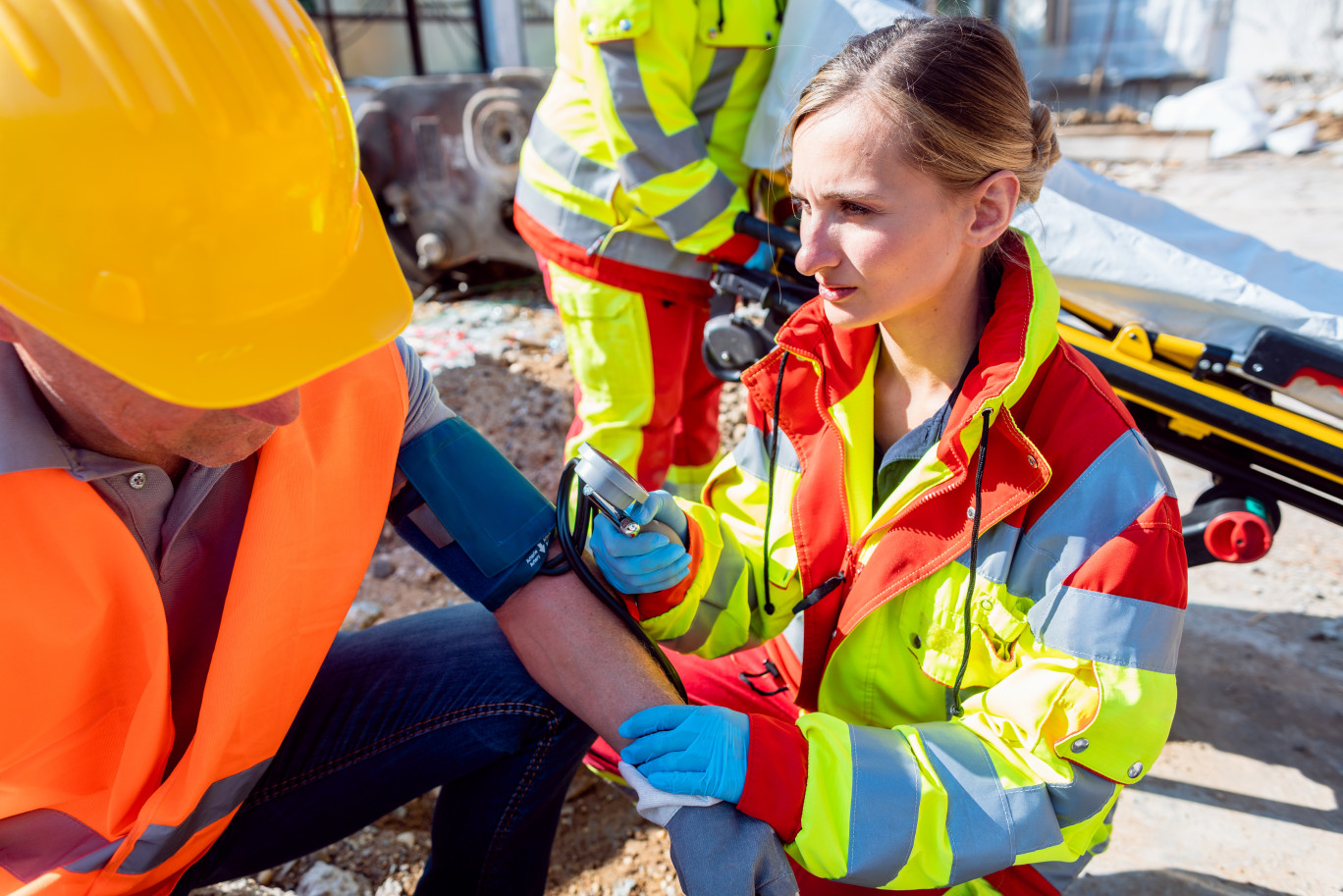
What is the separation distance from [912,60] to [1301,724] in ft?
6.73

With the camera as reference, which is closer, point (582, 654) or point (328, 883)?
point (582, 654)

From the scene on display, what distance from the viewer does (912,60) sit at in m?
1.36

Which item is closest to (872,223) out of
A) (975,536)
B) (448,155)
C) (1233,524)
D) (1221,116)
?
(975,536)

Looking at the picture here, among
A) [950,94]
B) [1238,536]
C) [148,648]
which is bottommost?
[1238,536]

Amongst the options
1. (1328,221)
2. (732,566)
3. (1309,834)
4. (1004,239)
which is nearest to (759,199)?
(1004,239)

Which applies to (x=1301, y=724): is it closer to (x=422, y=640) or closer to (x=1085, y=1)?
(x=422, y=640)

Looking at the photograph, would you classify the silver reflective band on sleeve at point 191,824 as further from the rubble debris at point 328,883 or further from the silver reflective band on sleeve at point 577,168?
the silver reflective band on sleeve at point 577,168

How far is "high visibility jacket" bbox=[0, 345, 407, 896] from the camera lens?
104 cm

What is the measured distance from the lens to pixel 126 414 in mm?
1017

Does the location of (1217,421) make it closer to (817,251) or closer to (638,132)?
(817,251)

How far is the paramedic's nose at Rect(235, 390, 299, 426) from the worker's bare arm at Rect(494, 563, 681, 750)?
0.54 metres

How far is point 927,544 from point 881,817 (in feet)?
1.36

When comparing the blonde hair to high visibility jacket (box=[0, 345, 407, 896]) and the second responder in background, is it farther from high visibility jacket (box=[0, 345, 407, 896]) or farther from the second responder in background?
the second responder in background

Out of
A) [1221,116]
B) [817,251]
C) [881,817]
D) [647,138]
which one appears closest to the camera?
[881,817]
